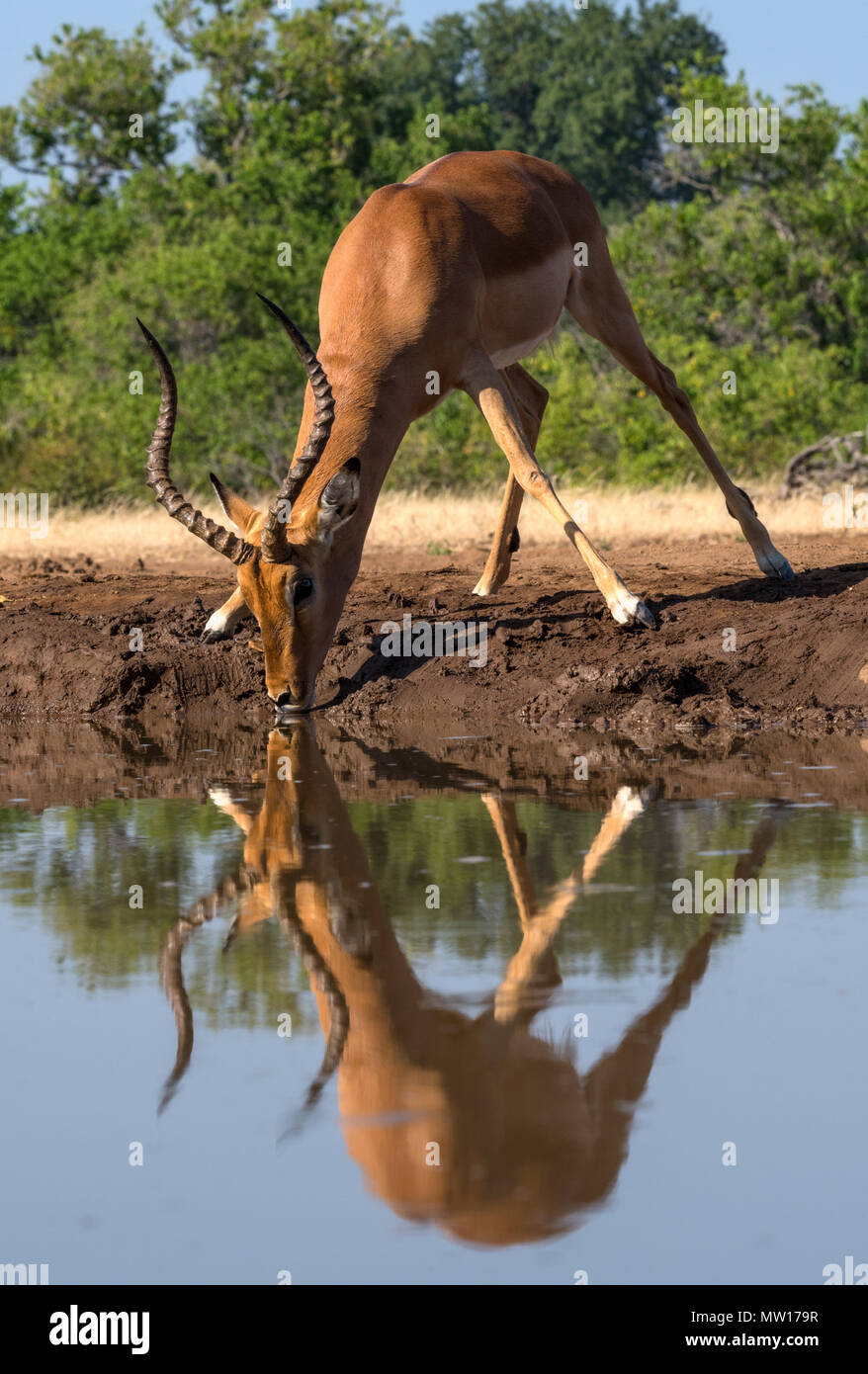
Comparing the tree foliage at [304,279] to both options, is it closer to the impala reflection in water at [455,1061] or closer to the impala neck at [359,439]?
the impala neck at [359,439]

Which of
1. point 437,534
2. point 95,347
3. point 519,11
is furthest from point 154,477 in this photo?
point 519,11

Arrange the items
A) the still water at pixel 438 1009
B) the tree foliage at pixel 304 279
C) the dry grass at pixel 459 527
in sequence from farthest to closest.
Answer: the tree foliage at pixel 304 279 → the dry grass at pixel 459 527 → the still water at pixel 438 1009

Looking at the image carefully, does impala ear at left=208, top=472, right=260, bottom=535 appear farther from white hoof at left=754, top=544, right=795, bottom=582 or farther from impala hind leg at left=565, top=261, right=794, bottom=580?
white hoof at left=754, top=544, right=795, bottom=582

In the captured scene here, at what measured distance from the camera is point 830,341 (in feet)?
84.5

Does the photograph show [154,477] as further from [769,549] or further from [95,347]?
[95,347]

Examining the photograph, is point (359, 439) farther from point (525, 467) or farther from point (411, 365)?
point (525, 467)

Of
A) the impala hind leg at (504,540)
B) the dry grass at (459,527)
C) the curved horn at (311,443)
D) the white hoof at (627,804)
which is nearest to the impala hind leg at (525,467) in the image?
the impala hind leg at (504,540)

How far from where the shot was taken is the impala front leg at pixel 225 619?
10.5 m

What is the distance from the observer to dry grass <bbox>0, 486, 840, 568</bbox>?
49.2ft

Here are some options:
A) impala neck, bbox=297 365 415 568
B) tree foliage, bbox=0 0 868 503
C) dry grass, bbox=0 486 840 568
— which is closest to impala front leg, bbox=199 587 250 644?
impala neck, bbox=297 365 415 568

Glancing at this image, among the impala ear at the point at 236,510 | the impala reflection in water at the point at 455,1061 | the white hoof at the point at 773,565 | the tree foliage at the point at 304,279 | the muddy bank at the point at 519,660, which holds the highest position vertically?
the tree foliage at the point at 304,279

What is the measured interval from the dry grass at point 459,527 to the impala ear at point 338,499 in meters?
5.97
